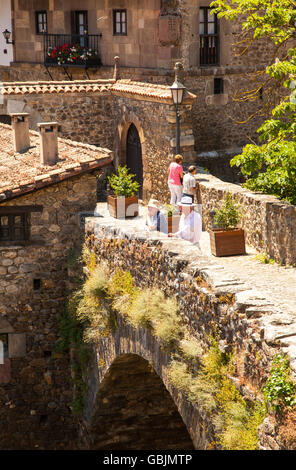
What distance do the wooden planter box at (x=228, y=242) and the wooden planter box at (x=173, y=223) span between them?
0.69 m

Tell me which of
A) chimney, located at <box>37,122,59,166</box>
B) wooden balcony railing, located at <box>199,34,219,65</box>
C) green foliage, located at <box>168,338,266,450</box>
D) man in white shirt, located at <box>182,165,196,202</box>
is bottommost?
green foliage, located at <box>168,338,266,450</box>

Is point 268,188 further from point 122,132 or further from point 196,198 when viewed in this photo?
point 122,132

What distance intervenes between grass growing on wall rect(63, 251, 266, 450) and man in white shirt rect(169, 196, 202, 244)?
128 centimetres

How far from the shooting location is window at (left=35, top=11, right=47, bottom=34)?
27.2 metres

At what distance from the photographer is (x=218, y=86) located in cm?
2400

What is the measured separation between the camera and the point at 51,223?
Answer: 51.5ft

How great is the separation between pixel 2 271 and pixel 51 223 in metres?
1.33

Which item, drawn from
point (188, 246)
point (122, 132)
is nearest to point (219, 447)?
point (188, 246)

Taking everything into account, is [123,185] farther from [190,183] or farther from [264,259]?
[264,259]

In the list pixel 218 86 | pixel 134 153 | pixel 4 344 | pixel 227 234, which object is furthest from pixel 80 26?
pixel 227 234

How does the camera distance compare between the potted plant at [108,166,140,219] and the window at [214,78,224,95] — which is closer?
the potted plant at [108,166,140,219]

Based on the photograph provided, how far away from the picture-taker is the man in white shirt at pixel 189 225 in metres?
13.5

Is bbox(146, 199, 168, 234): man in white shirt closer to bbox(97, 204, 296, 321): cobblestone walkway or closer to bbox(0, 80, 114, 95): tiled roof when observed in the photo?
bbox(97, 204, 296, 321): cobblestone walkway

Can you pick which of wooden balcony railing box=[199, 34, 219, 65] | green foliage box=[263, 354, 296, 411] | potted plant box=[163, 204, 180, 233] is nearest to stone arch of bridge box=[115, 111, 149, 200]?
wooden balcony railing box=[199, 34, 219, 65]
